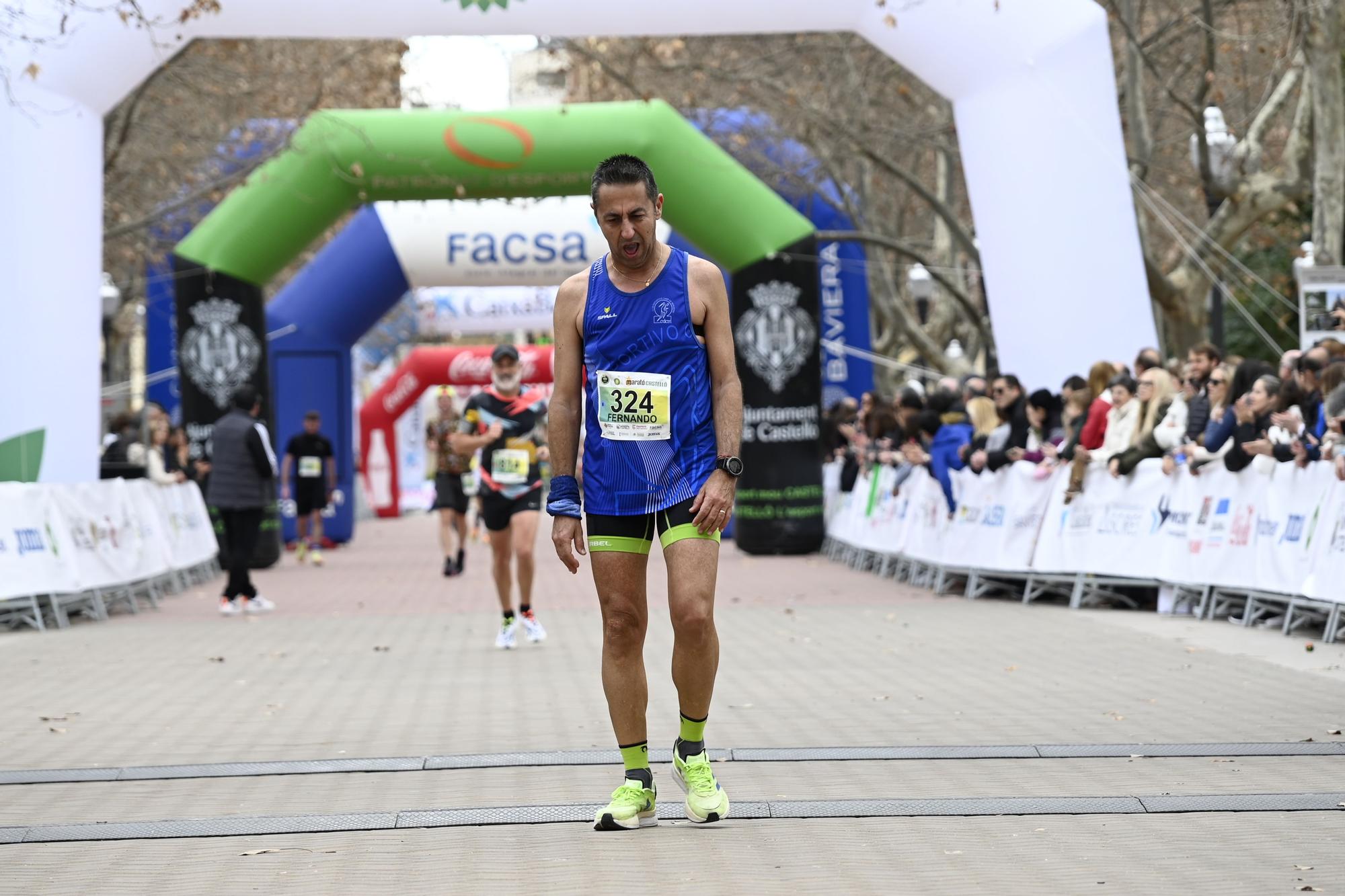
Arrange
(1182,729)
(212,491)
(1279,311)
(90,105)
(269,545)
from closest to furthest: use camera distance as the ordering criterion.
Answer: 1. (1182,729)
2. (212,491)
3. (90,105)
4. (269,545)
5. (1279,311)

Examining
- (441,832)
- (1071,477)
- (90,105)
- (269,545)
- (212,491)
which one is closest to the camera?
(441,832)

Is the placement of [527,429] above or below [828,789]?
above

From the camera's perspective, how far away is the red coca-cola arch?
3719cm

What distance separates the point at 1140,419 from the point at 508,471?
4.72 metres

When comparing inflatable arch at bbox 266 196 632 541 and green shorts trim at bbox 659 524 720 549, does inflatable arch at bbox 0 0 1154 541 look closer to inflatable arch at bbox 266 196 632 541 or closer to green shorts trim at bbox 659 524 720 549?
inflatable arch at bbox 266 196 632 541

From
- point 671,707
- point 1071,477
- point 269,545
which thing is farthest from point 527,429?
point 269,545

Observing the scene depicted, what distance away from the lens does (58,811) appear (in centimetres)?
635

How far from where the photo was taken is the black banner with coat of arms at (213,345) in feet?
66.2

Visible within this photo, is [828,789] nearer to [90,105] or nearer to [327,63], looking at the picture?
[90,105]

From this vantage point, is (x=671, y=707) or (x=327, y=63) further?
(x=327, y=63)

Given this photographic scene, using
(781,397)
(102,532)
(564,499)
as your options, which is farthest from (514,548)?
(781,397)

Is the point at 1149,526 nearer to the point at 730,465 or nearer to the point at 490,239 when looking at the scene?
the point at 730,465

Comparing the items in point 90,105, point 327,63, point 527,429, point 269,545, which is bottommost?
point 269,545

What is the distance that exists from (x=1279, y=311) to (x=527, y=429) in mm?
16758
